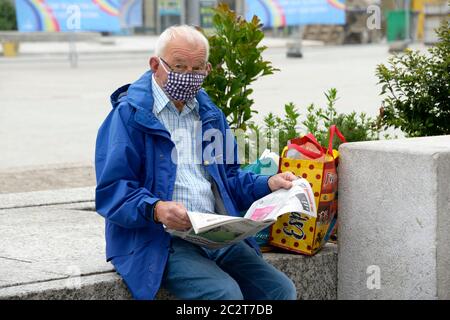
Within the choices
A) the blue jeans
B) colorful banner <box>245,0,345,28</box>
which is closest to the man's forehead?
the blue jeans

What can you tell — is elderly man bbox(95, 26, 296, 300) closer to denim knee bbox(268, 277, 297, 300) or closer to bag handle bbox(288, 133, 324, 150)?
denim knee bbox(268, 277, 297, 300)

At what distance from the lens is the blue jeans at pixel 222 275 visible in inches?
137

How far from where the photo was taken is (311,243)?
13.9 feet

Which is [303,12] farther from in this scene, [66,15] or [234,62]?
[234,62]

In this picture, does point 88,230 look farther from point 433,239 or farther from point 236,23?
point 433,239

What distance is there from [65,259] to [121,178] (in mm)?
771

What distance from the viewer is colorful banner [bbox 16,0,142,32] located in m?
22.2

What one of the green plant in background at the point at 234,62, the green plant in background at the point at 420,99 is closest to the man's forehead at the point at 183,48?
the green plant in background at the point at 234,62

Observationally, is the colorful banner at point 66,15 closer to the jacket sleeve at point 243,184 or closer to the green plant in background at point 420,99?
the green plant in background at point 420,99

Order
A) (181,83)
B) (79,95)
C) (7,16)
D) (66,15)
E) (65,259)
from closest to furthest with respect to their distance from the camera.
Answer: (181,83) → (65,259) → (79,95) → (66,15) → (7,16)

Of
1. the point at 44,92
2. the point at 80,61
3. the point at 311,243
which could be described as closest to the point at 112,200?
the point at 311,243

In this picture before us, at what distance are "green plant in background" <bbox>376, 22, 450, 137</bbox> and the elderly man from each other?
146 centimetres

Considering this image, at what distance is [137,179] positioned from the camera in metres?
3.61

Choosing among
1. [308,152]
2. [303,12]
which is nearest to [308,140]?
[308,152]
